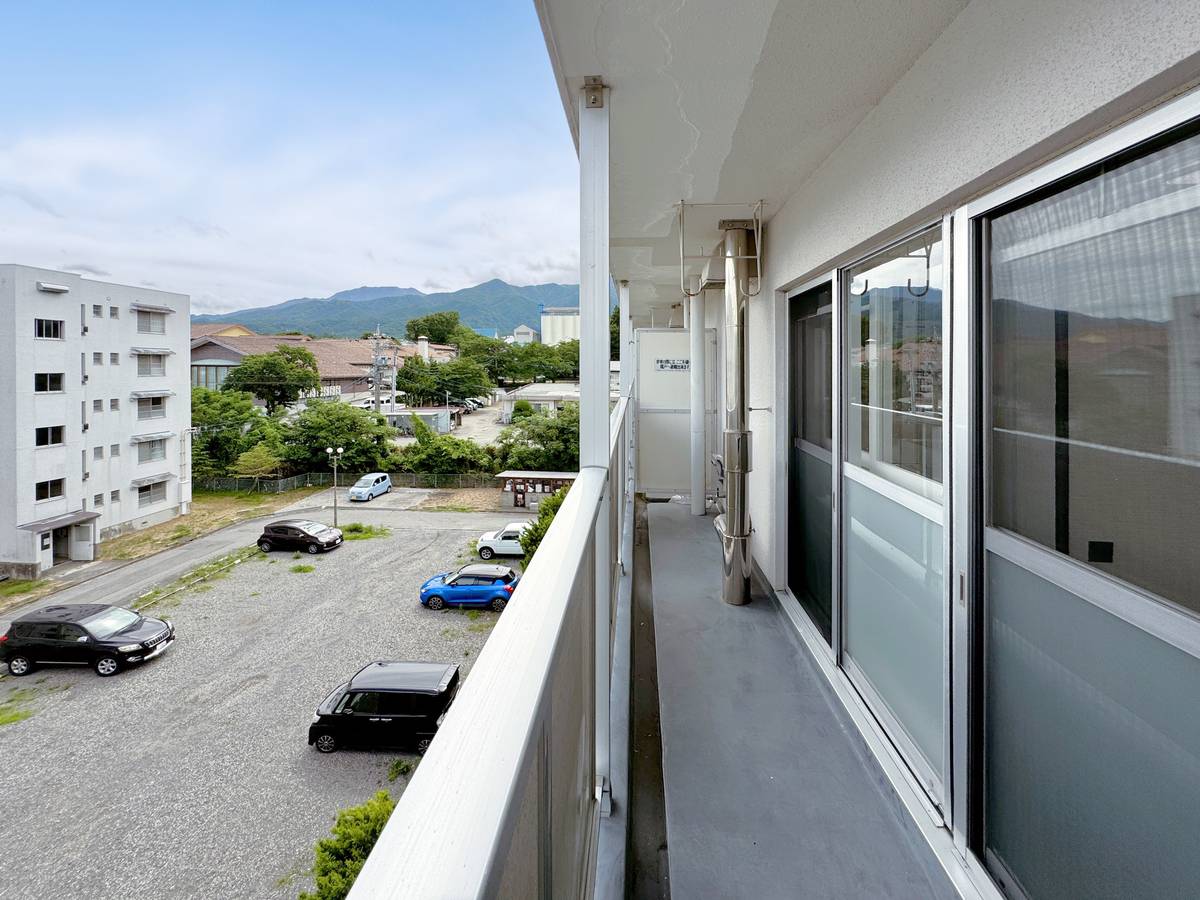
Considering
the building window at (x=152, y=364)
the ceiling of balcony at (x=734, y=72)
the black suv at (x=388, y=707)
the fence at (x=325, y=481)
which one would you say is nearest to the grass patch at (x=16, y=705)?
the black suv at (x=388, y=707)

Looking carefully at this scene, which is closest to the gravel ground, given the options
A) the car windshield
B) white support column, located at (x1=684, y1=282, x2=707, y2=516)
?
the car windshield

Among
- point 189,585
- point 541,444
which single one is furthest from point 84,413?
point 541,444

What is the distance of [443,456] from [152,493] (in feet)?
31.8

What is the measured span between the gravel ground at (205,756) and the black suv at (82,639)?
975 mm

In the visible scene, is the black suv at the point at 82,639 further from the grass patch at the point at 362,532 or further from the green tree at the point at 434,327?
the green tree at the point at 434,327

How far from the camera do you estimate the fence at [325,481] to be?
22344 millimetres

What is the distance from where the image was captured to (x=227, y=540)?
18672 millimetres

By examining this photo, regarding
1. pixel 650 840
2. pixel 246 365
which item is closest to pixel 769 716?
pixel 650 840

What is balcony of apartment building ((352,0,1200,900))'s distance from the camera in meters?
0.87

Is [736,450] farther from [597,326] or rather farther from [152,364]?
[152,364]

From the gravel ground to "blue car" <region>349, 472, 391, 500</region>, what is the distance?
19.6 feet

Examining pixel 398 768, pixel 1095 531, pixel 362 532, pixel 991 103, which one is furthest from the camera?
pixel 362 532

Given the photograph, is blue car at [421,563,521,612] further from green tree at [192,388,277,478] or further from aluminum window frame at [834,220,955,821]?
green tree at [192,388,277,478]

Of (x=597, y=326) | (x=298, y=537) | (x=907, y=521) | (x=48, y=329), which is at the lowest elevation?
(x=298, y=537)
